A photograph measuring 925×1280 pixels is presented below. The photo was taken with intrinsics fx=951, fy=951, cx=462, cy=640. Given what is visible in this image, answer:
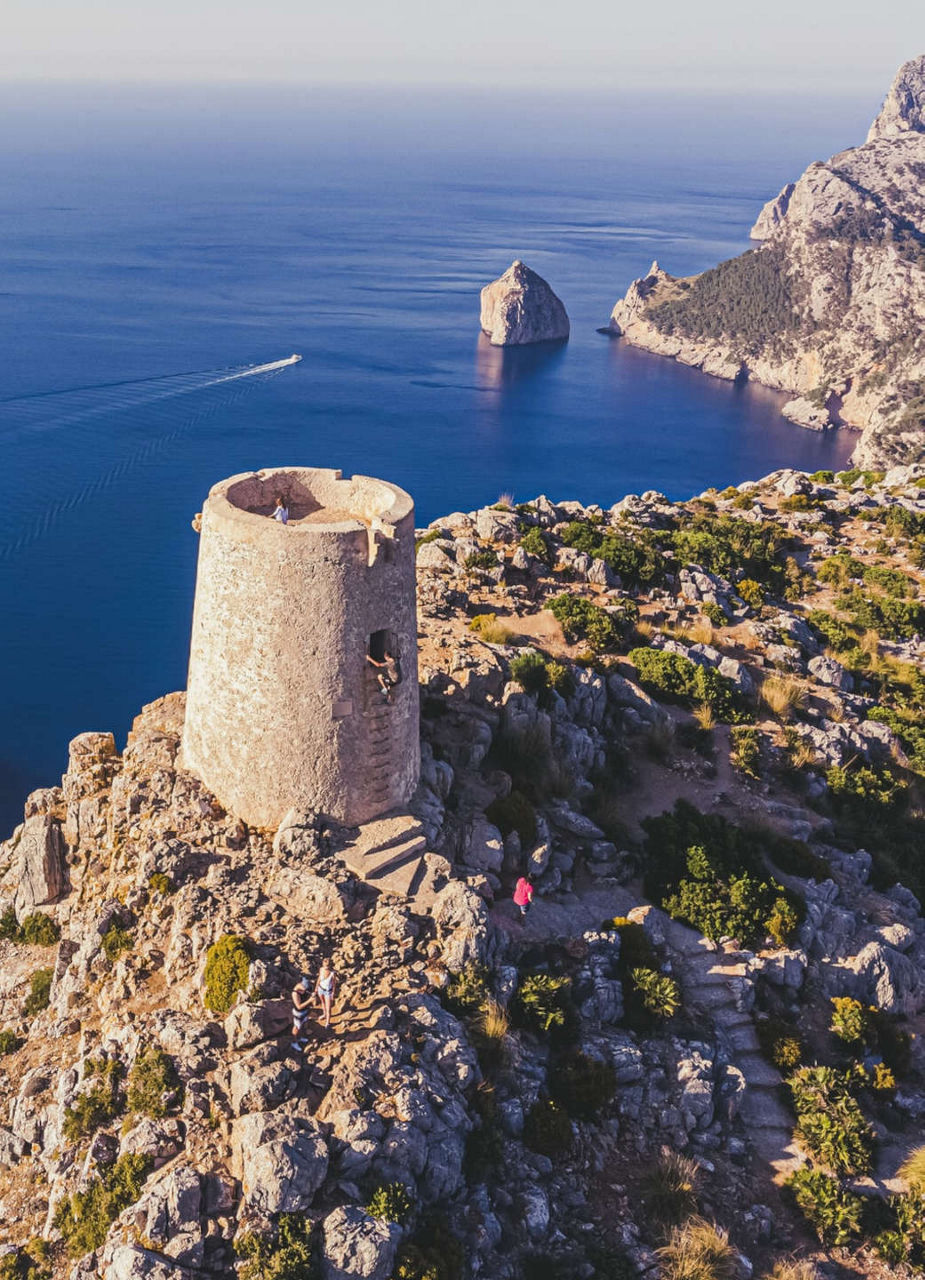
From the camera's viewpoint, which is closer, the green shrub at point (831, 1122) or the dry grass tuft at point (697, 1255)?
the dry grass tuft at point (697, 1255)

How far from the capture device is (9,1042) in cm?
1969

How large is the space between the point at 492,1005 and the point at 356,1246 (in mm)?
4731

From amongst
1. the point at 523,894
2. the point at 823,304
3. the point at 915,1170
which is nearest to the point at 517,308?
the point at 823,304

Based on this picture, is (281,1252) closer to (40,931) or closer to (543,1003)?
(543,1003)

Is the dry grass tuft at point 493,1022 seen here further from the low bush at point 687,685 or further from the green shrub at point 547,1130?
the low bush at point 687,685

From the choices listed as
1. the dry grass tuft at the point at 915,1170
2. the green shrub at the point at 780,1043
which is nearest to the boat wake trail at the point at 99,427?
the green shrub at the point at 780,1043

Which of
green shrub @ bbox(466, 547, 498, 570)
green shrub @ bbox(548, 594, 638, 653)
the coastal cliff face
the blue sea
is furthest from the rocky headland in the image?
the coastal cliff face

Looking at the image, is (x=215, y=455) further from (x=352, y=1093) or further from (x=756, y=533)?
(x=352, y=1093)

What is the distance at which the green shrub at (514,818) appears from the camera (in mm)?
21641

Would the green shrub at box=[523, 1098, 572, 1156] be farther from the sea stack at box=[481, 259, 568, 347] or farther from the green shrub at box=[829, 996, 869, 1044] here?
the sea stack at box=[481, 259, 568, 347]

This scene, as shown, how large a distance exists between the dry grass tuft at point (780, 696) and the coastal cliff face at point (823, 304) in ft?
372

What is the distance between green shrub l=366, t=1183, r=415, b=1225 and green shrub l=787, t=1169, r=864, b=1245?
7.48m

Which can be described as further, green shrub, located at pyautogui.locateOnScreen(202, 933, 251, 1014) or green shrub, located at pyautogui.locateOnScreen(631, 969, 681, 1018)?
green shrub, located at pyautogui.locateOnScreen(631, 969, 681, 1018)

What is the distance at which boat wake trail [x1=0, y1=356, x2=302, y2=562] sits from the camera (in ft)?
259
